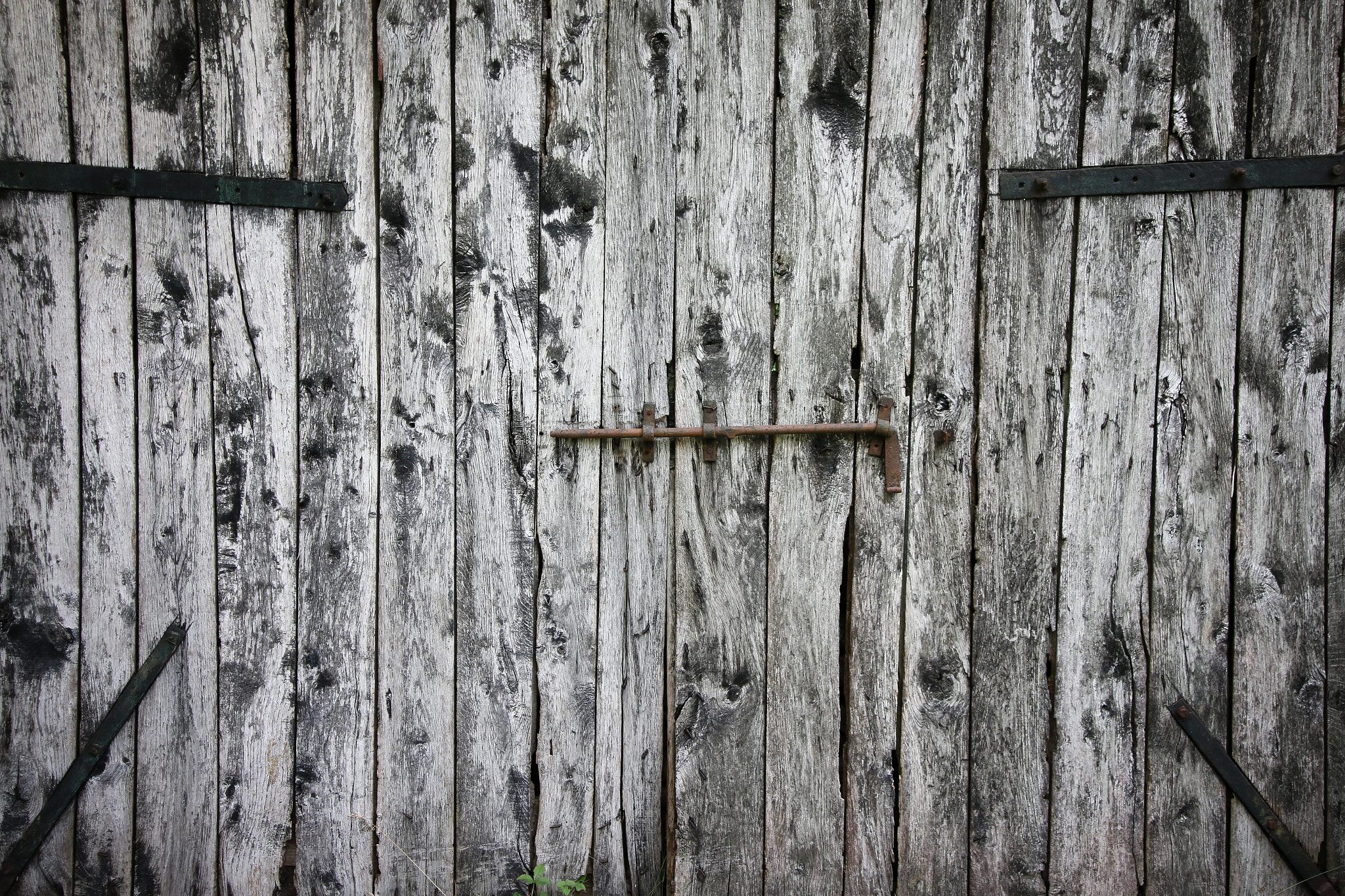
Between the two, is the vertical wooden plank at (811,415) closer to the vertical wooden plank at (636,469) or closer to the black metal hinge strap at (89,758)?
the vertical wooden plank at (636,469)

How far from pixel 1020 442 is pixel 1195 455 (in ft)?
1.40

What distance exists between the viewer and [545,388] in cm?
173

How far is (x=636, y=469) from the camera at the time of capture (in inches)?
69.4

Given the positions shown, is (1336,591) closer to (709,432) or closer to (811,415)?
(811,415)

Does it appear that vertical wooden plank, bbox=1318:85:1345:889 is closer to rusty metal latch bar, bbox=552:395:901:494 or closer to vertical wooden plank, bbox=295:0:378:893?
rusty metal latch bar, bbox=552:395:901:494

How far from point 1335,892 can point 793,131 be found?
2.26 m

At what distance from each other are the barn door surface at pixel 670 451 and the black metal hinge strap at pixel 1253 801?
0.03m

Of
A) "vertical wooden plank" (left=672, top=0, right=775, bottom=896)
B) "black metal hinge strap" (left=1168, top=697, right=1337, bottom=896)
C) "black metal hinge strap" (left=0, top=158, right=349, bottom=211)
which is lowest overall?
"black metal hinge strap" (left=1168, top=697, right=1337, bottom=896)

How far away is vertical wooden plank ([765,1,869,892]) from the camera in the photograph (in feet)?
5.55

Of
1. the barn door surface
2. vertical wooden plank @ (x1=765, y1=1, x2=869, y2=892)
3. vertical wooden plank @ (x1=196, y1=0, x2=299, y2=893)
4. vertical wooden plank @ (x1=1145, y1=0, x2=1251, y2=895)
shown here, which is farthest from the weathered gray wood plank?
vertical wooden plank @ (x1=1145, y1=0, x2=1251, y2=895)

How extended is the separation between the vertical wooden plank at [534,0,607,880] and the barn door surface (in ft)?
A: 0.03

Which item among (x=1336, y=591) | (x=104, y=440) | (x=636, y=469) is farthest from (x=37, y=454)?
(x=1336, y=591)

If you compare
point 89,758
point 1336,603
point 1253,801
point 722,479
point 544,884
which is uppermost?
point 722,479

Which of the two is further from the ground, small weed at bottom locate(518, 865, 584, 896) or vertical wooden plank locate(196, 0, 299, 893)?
vertical wooden plank locate(196, 0, 299, 893)
